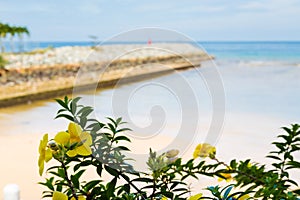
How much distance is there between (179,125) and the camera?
47 centimetres

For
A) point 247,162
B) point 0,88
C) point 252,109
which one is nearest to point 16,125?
point 0,88

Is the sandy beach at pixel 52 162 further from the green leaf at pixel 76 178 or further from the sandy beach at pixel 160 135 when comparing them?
the green leaf at pixel 76 178

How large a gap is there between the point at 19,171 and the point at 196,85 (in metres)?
3.00

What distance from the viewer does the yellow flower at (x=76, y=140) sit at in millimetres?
506

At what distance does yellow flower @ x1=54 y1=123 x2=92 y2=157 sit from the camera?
51 cm

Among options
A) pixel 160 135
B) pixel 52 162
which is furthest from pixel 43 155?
pixel 52 162

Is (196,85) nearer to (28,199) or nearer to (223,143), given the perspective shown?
(28,199)

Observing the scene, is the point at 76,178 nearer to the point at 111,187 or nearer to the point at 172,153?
the point at 111,187

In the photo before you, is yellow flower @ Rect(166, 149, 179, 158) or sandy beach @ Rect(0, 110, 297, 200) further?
sandy beach @ Rect(0, 110, 297, 200)
